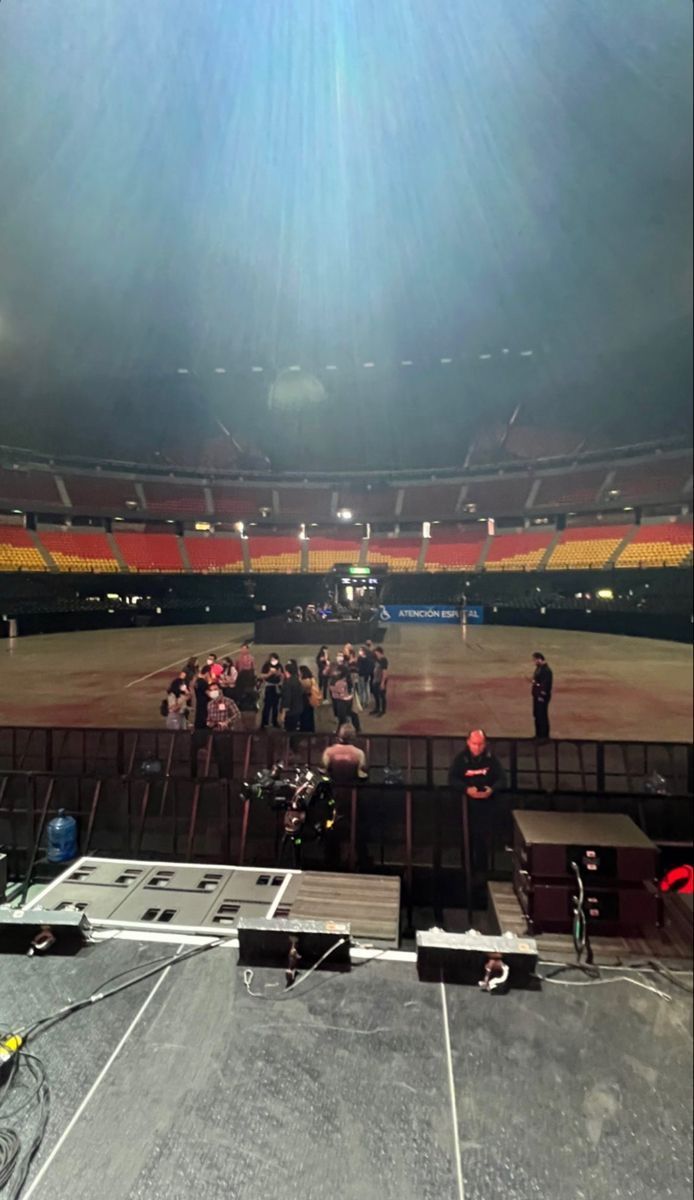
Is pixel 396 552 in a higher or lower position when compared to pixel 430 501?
lower

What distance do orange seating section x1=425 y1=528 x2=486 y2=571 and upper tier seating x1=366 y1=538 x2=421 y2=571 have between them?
40mm

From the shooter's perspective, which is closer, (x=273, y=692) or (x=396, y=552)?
(x=396, y=552)

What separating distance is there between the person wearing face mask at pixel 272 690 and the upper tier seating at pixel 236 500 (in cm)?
43

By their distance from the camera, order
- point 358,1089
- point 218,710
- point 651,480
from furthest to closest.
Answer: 1. point 218,710
2. point 651,480
3. point 358,1089

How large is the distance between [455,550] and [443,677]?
1.27 ft

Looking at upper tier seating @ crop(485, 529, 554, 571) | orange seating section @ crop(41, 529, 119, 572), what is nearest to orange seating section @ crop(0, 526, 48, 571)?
orange seating section @ crop(41, 529, 119, 572)

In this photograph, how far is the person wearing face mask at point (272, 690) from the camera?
1446 millimetres

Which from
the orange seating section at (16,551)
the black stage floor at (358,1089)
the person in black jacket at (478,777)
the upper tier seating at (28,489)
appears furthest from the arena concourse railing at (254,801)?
the upper tier seating at (28,489)

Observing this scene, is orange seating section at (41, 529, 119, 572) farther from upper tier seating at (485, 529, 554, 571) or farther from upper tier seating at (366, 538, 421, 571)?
upper tier seating at (485, 529, 554, 571)

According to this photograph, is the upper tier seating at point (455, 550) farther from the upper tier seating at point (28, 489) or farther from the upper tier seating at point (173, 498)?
the upper tier seating at point (28, 489)

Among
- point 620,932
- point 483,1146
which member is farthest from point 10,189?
point 620,932

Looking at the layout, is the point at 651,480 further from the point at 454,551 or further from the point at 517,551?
the point at 454,551

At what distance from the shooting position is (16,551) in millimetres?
1318

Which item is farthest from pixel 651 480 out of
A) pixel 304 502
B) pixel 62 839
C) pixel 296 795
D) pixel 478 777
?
pixel 62 839
